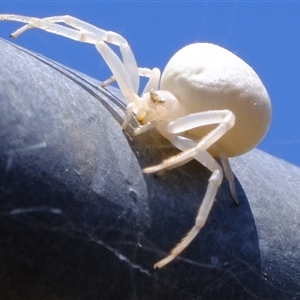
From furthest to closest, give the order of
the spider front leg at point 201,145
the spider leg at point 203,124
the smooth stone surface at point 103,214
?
the spider leg at point 203,124 < the spider front leg at point 201,145 < the smooth stone surface at point 103,214

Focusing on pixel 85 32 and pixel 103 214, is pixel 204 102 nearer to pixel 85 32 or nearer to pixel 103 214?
pixel 85 32

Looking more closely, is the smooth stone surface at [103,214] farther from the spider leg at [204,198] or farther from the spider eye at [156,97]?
the spider eye at [156,97]

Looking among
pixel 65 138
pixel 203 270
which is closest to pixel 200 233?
pixel 203 270

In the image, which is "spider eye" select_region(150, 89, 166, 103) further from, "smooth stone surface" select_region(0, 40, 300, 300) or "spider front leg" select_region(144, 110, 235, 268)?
"smooth stone surface" select_region(0, 40, 300, 300)

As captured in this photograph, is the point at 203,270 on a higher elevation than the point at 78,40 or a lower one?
lower

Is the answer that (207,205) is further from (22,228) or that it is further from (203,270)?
(22,228)

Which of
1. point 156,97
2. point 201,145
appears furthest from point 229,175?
point 156,97

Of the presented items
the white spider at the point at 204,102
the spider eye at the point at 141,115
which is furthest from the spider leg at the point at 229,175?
the spider eye at the point at 141,115

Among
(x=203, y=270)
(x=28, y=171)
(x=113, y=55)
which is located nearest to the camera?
(x=28, y=171)
